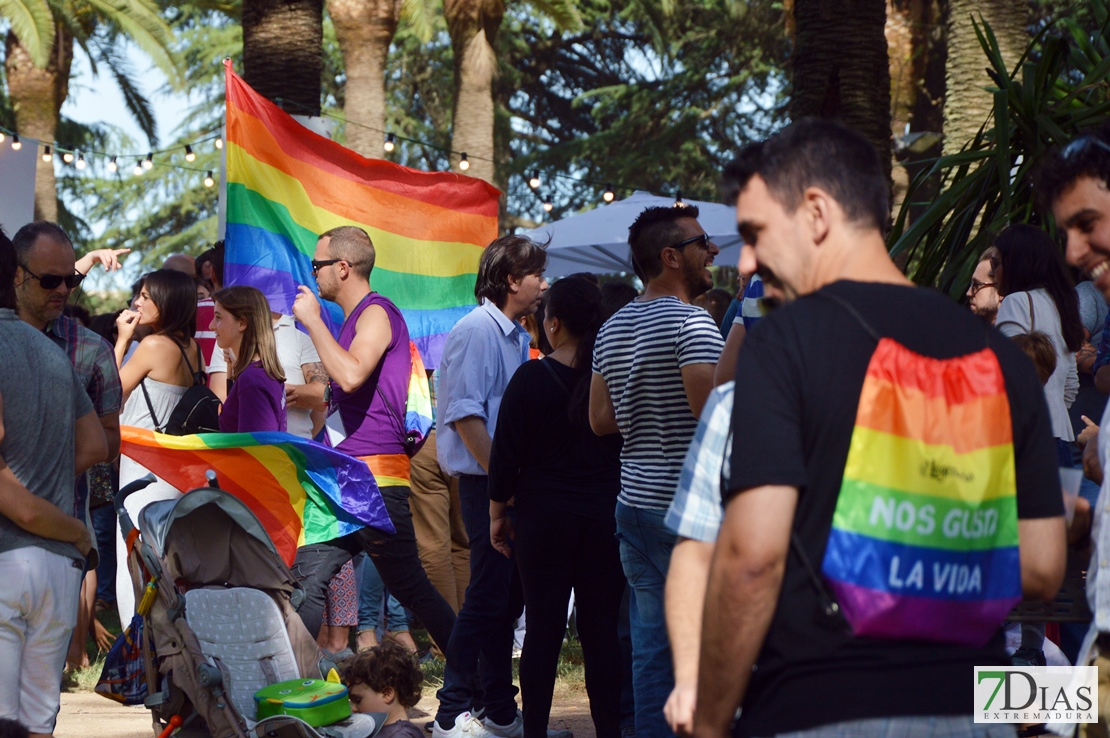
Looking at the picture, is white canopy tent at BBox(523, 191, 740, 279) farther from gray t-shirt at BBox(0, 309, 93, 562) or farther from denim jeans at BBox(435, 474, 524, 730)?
gray t-shirt at BBox(0, 309, 93, 562)

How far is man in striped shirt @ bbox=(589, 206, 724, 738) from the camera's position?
13.2 feet

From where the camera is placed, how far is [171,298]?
6359 mm

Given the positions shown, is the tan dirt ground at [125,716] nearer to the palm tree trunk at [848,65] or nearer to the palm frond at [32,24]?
the palm tree trunk at [848,65]

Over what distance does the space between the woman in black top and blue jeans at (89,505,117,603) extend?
4827mm

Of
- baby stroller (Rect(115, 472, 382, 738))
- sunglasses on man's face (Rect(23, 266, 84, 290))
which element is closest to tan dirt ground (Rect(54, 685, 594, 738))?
baby stroller (Rect(115, 472, 382, 738))

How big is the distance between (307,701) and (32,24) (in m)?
18.4

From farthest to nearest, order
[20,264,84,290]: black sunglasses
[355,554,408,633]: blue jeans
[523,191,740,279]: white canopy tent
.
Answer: [523,191,740,279]: white canopy tent < [355,554,408,633]: blue jeans < [20,264,84,290]: black sunglasses

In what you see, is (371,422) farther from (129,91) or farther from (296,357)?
(129,91)

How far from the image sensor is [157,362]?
21.3ft

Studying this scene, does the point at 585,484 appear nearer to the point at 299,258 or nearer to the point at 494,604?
the point at 494,604

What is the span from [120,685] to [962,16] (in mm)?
10694

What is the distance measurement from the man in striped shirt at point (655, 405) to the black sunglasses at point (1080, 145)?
1.65 meters

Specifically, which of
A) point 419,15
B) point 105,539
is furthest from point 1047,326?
point 419,15

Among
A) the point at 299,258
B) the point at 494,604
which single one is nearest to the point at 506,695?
the point at 494,604
